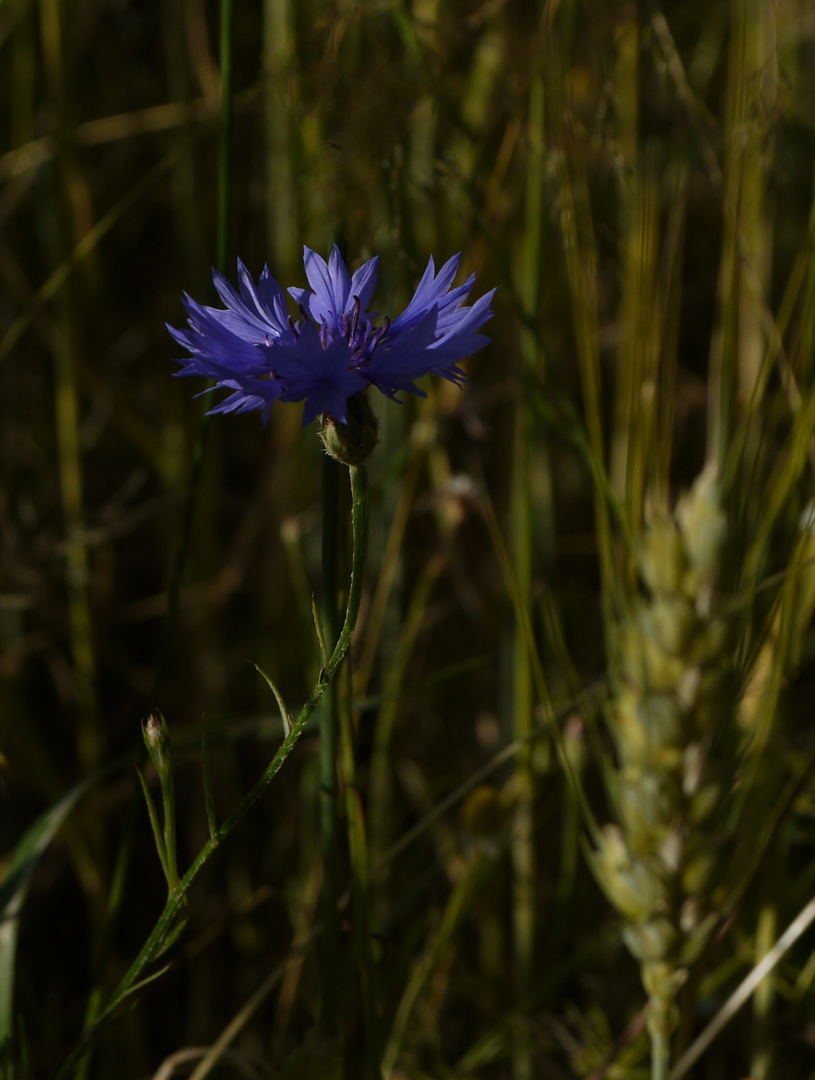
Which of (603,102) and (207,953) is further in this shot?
(207,953)

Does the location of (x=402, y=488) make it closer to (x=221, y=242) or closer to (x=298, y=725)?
(x=221, y=242)

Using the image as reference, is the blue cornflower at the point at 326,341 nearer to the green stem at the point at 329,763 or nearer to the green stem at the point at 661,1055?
the green stem at the point at 329,763

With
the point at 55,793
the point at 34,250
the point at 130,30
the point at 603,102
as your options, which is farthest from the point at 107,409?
the point at 603,102

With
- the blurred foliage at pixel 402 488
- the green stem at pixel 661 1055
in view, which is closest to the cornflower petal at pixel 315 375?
the blurred foliage at pixel 402 488

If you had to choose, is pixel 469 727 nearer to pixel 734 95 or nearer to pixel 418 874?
pixel 418 874

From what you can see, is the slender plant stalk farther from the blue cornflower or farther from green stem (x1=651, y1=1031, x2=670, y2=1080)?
green stem (x1=651, y1=1031, x2=670, y2=1080)

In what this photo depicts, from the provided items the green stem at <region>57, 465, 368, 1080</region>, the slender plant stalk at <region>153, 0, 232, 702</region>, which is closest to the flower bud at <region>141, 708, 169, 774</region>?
the green stem at <region>57, 465, 368, 1080</region>
